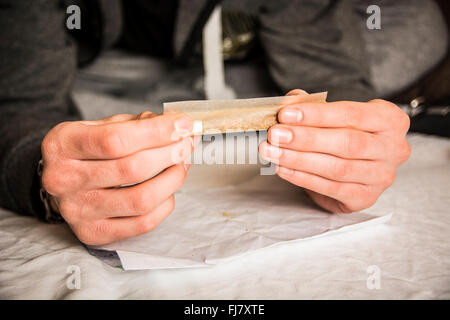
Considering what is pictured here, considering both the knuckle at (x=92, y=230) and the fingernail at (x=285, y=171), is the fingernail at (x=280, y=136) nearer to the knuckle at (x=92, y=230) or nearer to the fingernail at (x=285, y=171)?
the fingernail at (x=285, y=171)

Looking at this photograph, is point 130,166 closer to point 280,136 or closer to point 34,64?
point 280,136

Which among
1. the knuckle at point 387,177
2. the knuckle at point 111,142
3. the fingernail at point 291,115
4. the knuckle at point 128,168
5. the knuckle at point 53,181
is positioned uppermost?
the fingernail at point 291,115

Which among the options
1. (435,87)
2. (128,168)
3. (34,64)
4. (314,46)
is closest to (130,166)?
(128,168)

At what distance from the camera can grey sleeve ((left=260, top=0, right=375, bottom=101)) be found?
0.75 m

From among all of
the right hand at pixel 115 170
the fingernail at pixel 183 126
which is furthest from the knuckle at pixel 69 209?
the fingernail at pixel 183 126

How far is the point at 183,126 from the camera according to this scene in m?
0.28

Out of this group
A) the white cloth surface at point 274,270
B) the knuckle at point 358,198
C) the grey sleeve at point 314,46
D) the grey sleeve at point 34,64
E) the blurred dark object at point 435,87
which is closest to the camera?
the white cloth surface at point 274,270

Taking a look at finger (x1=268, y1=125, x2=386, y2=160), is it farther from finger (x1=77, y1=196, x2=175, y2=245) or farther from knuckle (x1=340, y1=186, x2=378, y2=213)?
finger (x1=77, y1=196, x2=175, y2=245)

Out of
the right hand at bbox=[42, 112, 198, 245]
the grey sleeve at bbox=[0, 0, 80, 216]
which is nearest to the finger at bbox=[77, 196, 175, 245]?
the right hand at bbox=[42, 112, 198, 245]

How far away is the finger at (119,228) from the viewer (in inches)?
12.8

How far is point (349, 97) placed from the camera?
60 centimetres

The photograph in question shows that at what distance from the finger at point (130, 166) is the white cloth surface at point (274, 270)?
3.1 inches

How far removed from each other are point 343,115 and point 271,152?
8 centimetres
